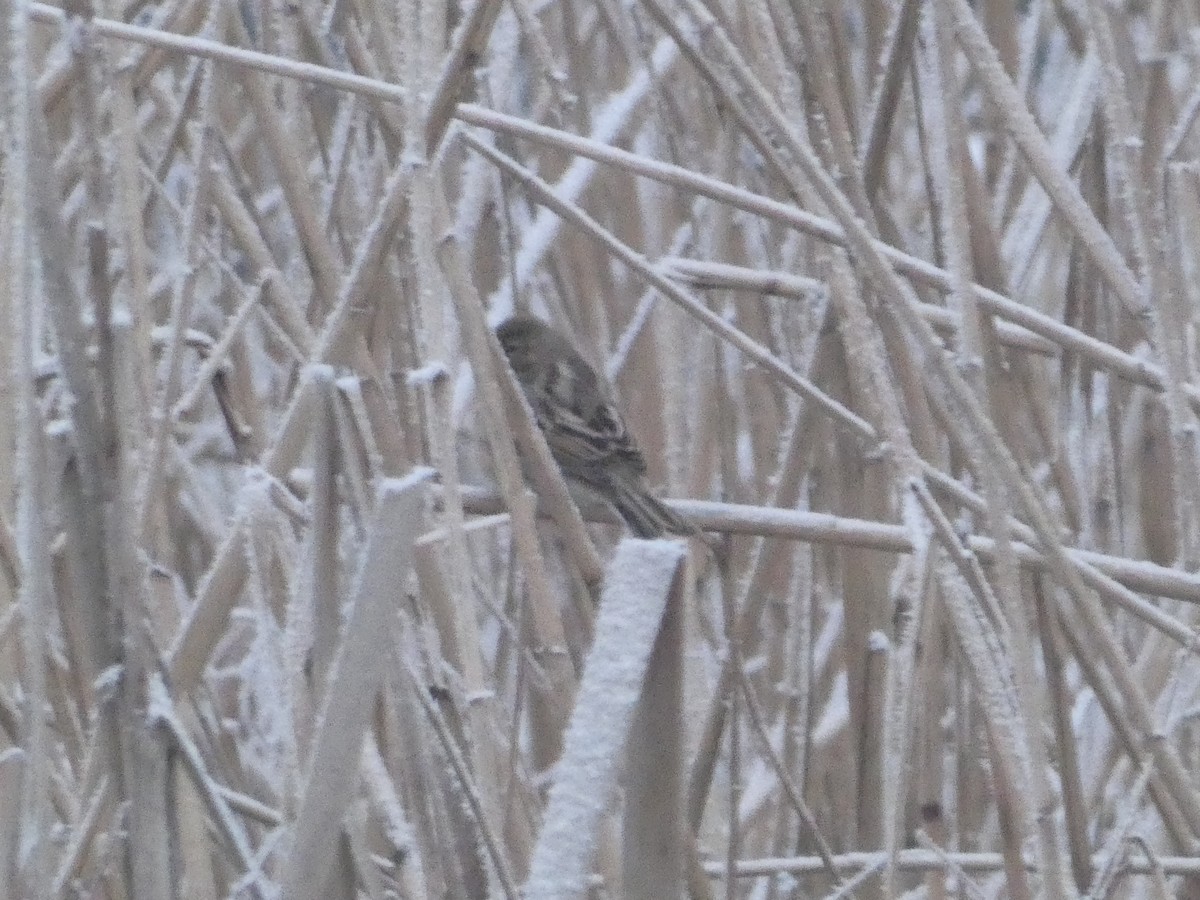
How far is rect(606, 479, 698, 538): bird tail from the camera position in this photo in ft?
5.96

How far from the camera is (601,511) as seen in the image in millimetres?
2352

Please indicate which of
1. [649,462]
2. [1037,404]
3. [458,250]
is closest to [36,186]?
[458,250]

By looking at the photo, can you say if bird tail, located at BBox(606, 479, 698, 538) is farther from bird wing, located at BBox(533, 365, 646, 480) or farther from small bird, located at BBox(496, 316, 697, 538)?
bird wing, located at BBox(533, 365, 646, 480)

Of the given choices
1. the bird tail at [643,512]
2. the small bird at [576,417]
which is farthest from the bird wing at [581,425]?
the bird tail at [643,512]

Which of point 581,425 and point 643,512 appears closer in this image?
point 643,512

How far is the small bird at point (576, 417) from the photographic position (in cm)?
216

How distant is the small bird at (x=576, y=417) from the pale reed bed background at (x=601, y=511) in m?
0.05

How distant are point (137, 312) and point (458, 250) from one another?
349 millimetres

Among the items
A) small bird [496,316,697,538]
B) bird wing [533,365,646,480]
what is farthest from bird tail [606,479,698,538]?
bird wing [533,365,646,480]

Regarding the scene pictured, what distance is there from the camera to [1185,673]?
5.43ft

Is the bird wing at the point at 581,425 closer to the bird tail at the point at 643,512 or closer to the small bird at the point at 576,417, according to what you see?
the small bird at the point at 576,417

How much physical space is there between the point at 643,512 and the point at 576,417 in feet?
1.76

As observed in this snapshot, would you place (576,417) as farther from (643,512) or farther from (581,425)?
(643,512)

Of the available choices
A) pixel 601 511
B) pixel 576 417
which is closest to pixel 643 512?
pixel 601 511
